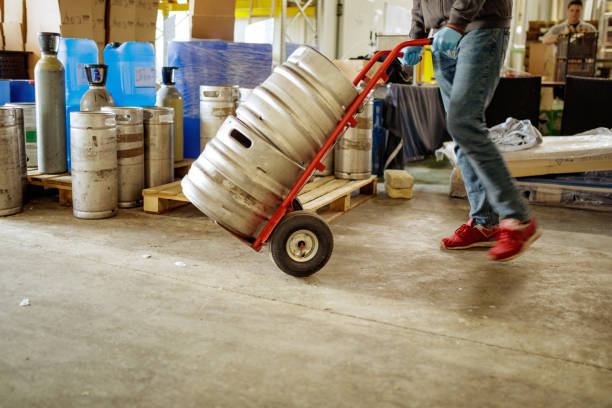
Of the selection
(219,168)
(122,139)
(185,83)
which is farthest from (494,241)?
(185,83)

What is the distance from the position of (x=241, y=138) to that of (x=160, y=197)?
5.56 ft

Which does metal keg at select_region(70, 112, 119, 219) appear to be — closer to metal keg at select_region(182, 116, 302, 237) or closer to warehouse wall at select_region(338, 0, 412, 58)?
metal keg at select_region(182, 116, 302, 237)

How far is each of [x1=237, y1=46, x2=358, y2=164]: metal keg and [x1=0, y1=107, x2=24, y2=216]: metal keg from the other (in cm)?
218

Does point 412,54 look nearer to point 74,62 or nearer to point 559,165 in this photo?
point 559,165

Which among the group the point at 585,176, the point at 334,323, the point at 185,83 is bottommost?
the point at 334,323

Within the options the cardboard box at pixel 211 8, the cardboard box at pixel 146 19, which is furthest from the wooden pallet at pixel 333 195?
the cardboard box at pixel 146 19

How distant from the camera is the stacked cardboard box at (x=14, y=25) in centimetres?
648

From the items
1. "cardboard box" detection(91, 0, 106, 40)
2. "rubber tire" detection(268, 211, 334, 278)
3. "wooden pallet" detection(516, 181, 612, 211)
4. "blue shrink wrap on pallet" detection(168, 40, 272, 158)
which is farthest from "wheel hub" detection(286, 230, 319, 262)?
"cardboard box" detection(91, 0, 106, 40)

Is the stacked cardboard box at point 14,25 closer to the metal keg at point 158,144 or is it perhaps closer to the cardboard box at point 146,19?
the cardboard box at point 146,19

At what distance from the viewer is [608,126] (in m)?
6.71

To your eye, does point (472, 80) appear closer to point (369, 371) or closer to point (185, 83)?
point (369, 371)

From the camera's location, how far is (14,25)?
6559 mm

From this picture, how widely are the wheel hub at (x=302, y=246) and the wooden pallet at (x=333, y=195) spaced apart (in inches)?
41.1

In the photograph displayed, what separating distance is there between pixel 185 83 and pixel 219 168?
2.84 meters
